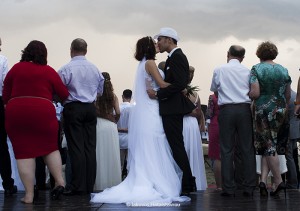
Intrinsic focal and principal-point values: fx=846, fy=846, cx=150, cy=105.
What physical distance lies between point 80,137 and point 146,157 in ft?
4.22

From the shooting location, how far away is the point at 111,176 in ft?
41.9

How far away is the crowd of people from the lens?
984 centimetres

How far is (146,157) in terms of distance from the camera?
34.2 ft

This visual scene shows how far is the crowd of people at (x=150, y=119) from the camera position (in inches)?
388

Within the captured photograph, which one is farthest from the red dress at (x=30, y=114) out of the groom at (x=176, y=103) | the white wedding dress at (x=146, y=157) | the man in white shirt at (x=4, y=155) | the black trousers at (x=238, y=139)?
the black trousers at (x=238, y=139)

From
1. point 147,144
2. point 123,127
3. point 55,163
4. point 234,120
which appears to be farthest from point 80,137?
point 123,127

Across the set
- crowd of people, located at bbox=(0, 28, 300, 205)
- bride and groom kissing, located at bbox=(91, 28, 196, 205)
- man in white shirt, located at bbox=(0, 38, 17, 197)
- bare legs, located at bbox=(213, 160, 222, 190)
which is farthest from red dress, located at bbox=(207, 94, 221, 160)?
man in white shirt, located at bbox=(0, 38, 17, 197)

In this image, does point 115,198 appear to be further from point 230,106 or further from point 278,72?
point 278,72

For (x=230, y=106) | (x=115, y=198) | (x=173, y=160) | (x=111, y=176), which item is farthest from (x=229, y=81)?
(x=111, y=176)

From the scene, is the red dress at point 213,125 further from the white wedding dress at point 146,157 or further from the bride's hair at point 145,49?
the bride's hair at point 145,49

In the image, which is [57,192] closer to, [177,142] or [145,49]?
[177,142]

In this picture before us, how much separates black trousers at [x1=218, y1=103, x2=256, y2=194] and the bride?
676 millimetres

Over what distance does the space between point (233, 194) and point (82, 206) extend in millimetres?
2263

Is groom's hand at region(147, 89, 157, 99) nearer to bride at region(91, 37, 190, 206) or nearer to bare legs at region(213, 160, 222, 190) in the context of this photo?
bride at region(91, 37, 190, 206)
